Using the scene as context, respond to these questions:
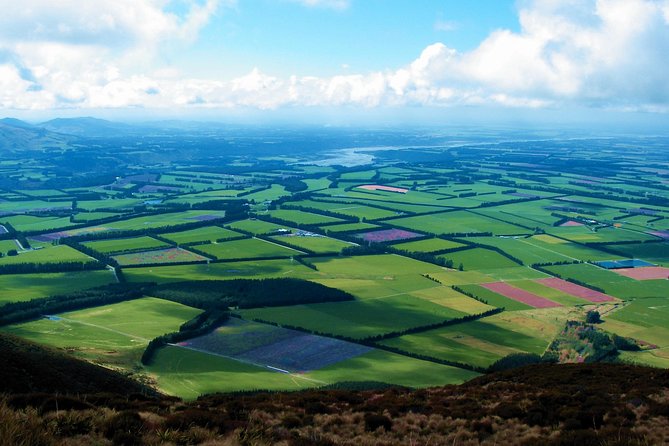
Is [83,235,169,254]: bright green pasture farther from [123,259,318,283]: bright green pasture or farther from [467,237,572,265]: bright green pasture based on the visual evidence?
[467,237,572,265]: bright green pasture

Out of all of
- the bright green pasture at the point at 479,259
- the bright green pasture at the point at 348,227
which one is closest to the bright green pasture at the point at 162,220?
the bright green pasture at the point at 348,227

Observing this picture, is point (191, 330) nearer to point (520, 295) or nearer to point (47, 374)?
point (47, 374)

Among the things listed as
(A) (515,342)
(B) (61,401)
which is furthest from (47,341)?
(A) (515,342)

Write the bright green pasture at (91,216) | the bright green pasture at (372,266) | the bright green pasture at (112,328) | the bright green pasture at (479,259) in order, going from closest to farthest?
the bright green pasture at (112,328) → the bright green pasture at (372,266) → the bright green pasture at (479,259) → the bright green pasture at (91,216)

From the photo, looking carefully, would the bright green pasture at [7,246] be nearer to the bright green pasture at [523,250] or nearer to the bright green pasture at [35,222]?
the bright green pasture at [35,222]

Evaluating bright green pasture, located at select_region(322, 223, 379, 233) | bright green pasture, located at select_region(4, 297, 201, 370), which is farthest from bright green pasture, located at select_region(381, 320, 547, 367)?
bright green pasture, located at select_region(322, 223, 379, 233)

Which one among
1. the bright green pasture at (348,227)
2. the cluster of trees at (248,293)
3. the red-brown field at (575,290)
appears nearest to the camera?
the cluster of trees at (248,293)

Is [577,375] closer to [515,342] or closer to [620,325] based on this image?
[515,342]
